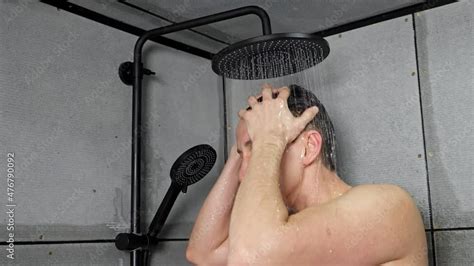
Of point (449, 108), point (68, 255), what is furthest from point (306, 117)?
point (68, 255)

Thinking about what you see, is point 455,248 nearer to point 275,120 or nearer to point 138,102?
point 275,120

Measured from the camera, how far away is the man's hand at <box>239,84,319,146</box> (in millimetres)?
1170

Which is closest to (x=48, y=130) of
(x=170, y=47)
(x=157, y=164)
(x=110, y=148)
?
(x=110, y=148)

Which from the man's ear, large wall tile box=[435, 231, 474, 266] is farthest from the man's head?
large wall tile box=[435, 231, 474, 266]

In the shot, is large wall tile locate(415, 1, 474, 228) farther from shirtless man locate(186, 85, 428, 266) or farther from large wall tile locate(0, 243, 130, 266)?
large wall tile locate(0, 243, 130, 266)

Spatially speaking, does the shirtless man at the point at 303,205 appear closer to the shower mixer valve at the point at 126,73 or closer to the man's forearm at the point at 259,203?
the man's forearm at the point at 259,203

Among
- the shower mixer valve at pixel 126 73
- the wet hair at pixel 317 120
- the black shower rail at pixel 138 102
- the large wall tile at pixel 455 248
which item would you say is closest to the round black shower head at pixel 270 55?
the wet hair at pixel 317 120

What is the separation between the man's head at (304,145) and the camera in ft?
4.04

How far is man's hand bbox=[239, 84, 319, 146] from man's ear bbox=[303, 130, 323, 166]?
0.12 ft

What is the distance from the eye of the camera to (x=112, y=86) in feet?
5.05

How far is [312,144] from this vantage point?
1.24m

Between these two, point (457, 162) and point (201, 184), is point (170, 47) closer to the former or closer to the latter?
point (201, 184)

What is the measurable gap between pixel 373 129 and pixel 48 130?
875 millimetres

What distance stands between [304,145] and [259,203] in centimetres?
24
